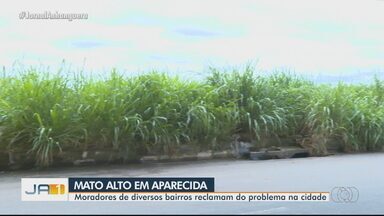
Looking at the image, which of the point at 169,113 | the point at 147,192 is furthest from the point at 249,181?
the point at 169,113

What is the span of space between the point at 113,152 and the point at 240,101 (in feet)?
10.0

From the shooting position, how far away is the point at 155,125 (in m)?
9.81

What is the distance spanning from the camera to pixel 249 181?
26.7ft

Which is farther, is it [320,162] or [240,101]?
[240,101]

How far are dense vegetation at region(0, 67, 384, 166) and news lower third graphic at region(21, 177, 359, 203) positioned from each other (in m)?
1.71

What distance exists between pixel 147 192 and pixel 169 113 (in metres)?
3.27

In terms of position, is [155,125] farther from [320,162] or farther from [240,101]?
[320,162]

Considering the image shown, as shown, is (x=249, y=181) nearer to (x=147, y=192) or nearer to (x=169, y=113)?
(x=147, y=192)

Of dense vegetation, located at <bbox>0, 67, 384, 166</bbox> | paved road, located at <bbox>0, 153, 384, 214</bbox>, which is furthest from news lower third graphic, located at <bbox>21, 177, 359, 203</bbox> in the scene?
dense vegetation, located at <bbox>0, 67, 384, 166</bbox>

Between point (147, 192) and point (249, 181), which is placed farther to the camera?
point (249, 181)

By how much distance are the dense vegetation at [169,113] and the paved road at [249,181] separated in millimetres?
508

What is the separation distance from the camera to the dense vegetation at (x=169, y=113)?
9.11 meters

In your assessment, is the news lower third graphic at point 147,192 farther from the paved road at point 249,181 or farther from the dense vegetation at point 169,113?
the dense vegetation at point 169,113

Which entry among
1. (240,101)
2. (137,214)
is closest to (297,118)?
(240,101)
